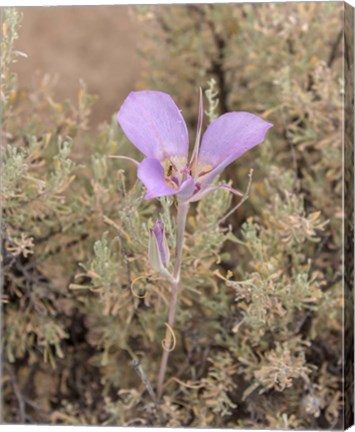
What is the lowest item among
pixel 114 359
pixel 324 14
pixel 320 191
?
pixel 114 359

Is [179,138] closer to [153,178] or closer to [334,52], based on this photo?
[153,178]

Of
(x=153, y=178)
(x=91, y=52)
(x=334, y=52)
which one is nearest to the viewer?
(x=153, y=178)

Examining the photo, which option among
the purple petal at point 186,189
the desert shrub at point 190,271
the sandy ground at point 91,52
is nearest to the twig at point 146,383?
the desert shrub at point 190,271

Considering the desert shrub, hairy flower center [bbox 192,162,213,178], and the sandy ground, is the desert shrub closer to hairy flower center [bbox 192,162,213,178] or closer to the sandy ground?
hairy flower center [bbox 192,162,213,178]

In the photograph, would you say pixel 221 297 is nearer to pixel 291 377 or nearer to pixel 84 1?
pixel 291 377

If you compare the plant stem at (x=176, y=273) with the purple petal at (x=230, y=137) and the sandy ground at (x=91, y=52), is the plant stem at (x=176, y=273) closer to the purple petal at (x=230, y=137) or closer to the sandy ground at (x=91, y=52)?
the purple petal at (x=230, y=137)

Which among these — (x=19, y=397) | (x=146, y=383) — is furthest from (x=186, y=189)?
(x=19, y=397)

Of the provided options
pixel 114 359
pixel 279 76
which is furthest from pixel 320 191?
pixel 114 359

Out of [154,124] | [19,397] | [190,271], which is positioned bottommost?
[19,397]
